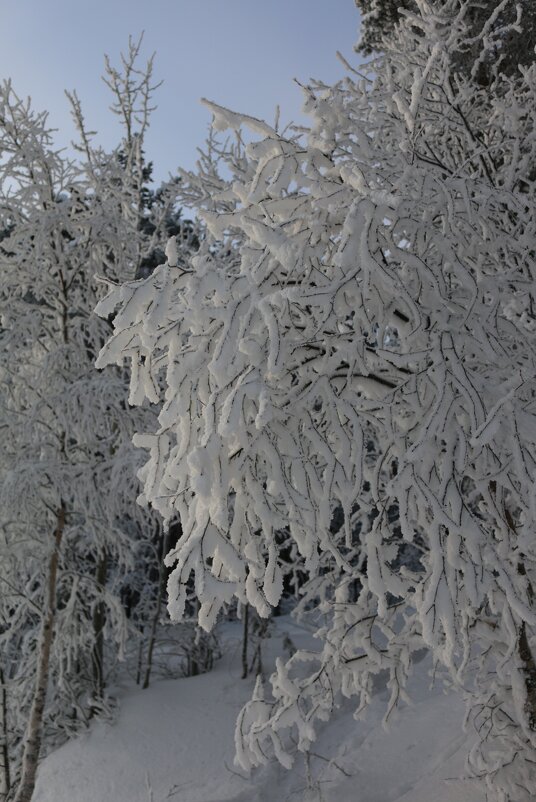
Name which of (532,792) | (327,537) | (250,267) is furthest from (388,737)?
(250,267)

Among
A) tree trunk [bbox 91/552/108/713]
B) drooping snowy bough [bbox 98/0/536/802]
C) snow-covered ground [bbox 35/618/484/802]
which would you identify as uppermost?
drooping snowy bough [bbox 98/0/536/802]

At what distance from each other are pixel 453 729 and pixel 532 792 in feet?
8.46

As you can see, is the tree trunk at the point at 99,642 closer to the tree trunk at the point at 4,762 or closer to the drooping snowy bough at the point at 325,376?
the tree trunk at the point at 4,762

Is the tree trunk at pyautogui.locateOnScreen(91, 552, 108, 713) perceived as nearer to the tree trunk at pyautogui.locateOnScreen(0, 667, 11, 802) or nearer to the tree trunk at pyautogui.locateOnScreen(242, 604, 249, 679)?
the tree trunk at pyautogui.locateOnScreen(0, 667, 11, 802)

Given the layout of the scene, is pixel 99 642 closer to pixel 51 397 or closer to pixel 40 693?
pixel 40 693

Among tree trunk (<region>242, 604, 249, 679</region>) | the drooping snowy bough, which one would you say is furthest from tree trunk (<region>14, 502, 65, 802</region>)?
tree trunk (<region>242, 604, 249, 679</region>)

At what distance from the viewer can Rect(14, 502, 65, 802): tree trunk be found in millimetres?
4934

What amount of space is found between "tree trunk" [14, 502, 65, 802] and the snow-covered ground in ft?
3.23

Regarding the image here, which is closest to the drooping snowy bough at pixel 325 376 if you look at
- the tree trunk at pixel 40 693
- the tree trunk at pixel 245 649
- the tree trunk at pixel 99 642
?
the tree trunk at pixel 40 693

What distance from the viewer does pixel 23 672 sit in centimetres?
629

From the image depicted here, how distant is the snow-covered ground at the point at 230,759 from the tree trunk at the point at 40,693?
0.99m

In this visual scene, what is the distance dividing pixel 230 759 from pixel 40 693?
247 centimetres

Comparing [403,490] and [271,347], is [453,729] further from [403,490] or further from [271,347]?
[271,347]

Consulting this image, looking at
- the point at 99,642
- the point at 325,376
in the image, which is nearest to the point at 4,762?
the point at 99,642
